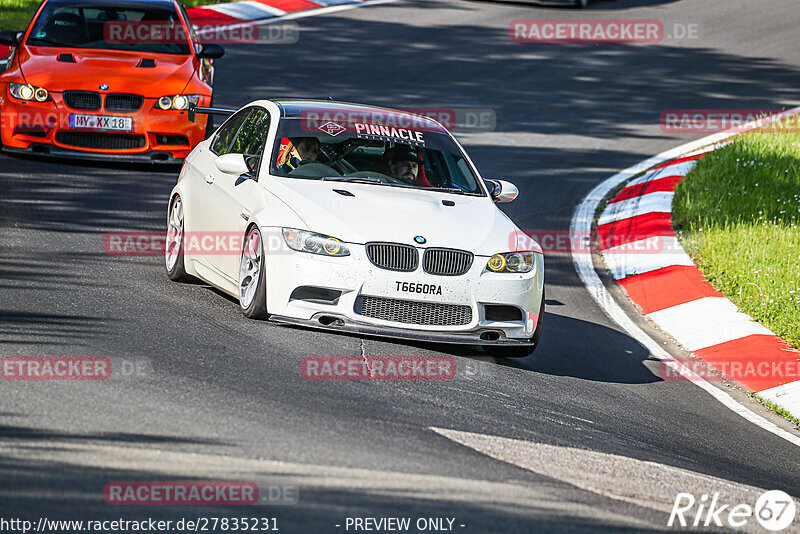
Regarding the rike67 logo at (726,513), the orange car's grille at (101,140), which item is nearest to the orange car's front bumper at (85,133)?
the orange car's grille at (101,140)

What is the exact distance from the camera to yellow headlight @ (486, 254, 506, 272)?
8172 mm

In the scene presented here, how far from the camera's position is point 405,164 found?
30.2 feet

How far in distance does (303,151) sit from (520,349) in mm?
2179

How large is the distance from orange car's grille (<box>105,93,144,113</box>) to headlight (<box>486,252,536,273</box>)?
595 centimetres

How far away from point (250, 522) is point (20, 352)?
257 cm

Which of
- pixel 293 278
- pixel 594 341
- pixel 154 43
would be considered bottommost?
pixel 594 341

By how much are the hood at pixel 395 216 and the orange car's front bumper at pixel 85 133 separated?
4.70 meters

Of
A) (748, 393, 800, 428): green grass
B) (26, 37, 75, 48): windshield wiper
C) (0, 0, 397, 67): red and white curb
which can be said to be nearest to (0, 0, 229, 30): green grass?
(0, 0, 397, 67): red and white curb

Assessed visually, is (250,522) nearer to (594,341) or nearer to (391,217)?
(391,217)

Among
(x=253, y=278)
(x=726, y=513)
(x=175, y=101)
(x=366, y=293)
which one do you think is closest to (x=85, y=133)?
(x=175, y=101)

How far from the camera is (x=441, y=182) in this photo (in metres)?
9.24

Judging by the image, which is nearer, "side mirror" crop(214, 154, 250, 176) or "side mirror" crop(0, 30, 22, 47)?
"side mirror" crop(214, 154, 250, 176)

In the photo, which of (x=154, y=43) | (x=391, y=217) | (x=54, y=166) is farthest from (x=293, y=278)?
(x=154, y=43)

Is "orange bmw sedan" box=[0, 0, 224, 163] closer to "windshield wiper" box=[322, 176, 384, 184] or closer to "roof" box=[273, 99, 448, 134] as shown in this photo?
"roof" box=[273, 99, 448, 134]
